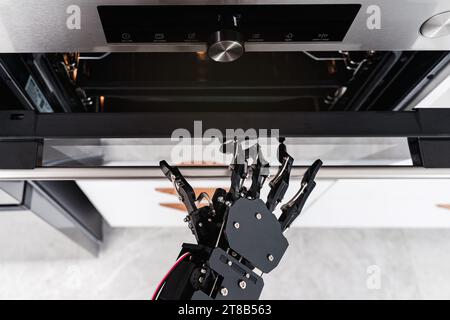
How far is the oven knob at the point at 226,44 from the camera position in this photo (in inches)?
19.7

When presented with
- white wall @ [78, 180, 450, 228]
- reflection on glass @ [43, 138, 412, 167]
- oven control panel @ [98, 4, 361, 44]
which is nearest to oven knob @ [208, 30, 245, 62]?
oven control panel @ [98, 4, 361, 44]

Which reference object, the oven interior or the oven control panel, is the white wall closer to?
the oven interior

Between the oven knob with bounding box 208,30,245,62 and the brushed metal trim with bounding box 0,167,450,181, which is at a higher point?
the oven knob with bounding box 208,30,245,62

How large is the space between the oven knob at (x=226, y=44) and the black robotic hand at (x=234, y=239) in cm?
14

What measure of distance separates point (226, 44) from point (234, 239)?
0.79 feet

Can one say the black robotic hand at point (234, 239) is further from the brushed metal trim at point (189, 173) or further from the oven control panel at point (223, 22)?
the oven control panel at point (223, 22)

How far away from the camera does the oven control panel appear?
49 cm

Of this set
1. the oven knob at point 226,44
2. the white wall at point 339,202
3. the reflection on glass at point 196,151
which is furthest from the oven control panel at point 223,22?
the white wall at point 339,202

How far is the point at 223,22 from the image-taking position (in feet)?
1.64

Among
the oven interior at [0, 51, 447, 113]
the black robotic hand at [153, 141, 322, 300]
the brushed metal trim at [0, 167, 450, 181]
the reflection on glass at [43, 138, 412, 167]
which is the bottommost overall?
the black robotic hand at [153, 141, 322, 300]

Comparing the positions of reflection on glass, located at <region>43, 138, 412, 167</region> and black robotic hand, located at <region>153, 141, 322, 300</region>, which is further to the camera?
reflection on glass, located at <region>43, 138, 412, 167</region>

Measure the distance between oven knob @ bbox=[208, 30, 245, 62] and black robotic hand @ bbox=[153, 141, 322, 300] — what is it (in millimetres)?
139

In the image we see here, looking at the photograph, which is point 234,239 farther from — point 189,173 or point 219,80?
point 219,80
